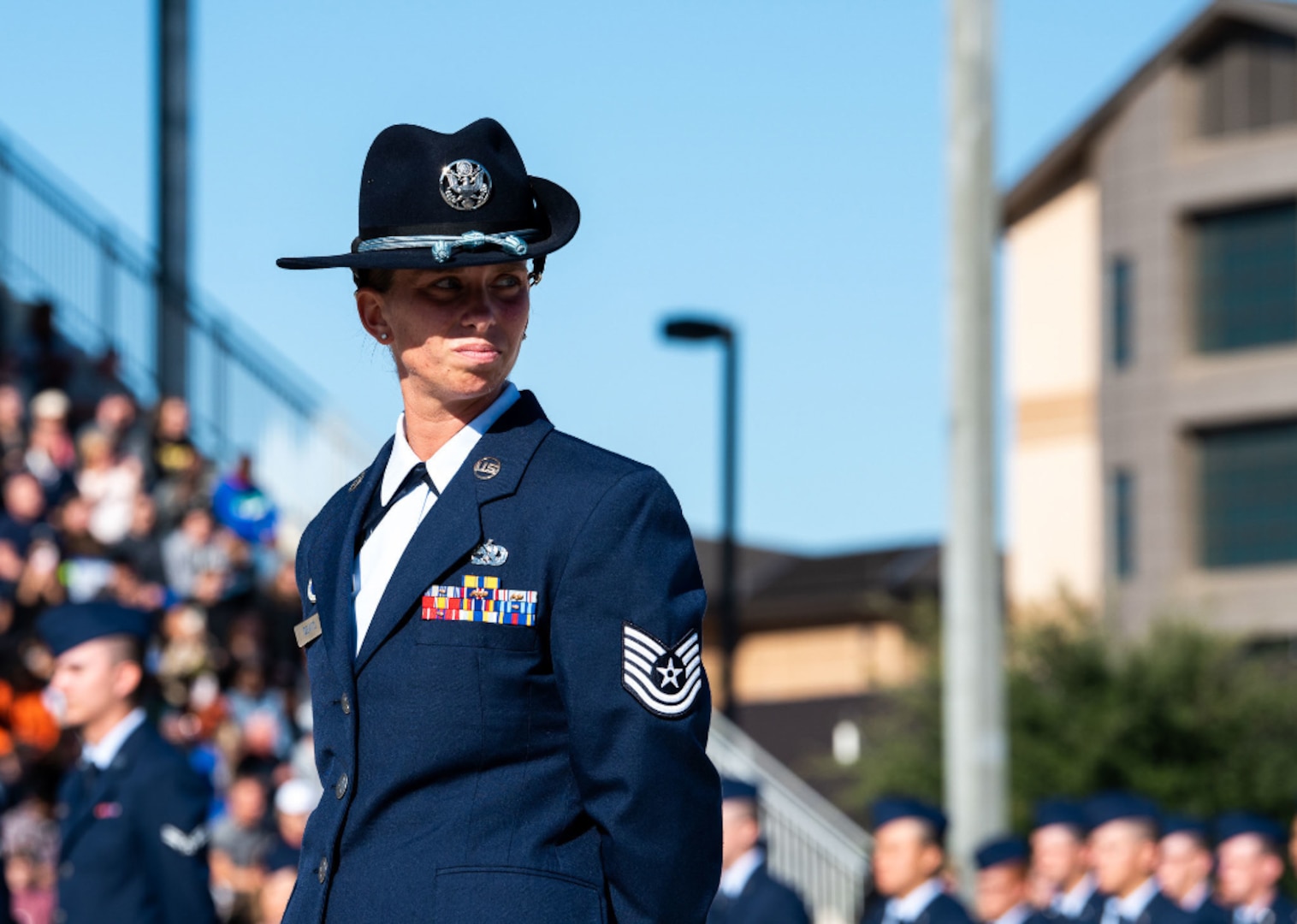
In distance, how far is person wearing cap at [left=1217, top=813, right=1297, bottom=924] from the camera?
12.1 metres

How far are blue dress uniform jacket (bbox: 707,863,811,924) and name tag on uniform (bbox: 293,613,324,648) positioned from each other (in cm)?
578

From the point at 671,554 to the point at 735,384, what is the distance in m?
16.8

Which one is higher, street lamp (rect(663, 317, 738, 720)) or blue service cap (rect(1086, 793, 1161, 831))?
street lamp (rect(663, 317, 738, 720))

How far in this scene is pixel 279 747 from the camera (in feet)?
49.4

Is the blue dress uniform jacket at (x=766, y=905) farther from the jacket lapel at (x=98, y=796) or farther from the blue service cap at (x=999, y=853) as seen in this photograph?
the jacket lapel at (x=98, y=796)

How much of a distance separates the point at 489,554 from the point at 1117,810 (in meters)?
9.39

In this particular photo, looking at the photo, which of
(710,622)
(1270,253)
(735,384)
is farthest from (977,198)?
(710,622)

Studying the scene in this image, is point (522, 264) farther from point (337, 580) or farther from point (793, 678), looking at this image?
point (793, 678)

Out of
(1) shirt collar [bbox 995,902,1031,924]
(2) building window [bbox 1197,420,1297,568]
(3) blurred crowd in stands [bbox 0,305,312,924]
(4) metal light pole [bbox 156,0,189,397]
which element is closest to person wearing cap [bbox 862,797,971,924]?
(1) shirt collar [bbox 995,902,1031,924]

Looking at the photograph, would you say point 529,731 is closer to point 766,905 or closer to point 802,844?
point 766,905

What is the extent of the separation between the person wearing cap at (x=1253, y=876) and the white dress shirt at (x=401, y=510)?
9.47 meters

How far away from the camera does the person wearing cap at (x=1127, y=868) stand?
451 inches

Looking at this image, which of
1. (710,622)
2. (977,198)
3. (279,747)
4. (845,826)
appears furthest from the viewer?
(710,622)

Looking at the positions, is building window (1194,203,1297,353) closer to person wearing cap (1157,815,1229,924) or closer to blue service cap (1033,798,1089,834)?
person wearing cap (1157,815,1229,924)
